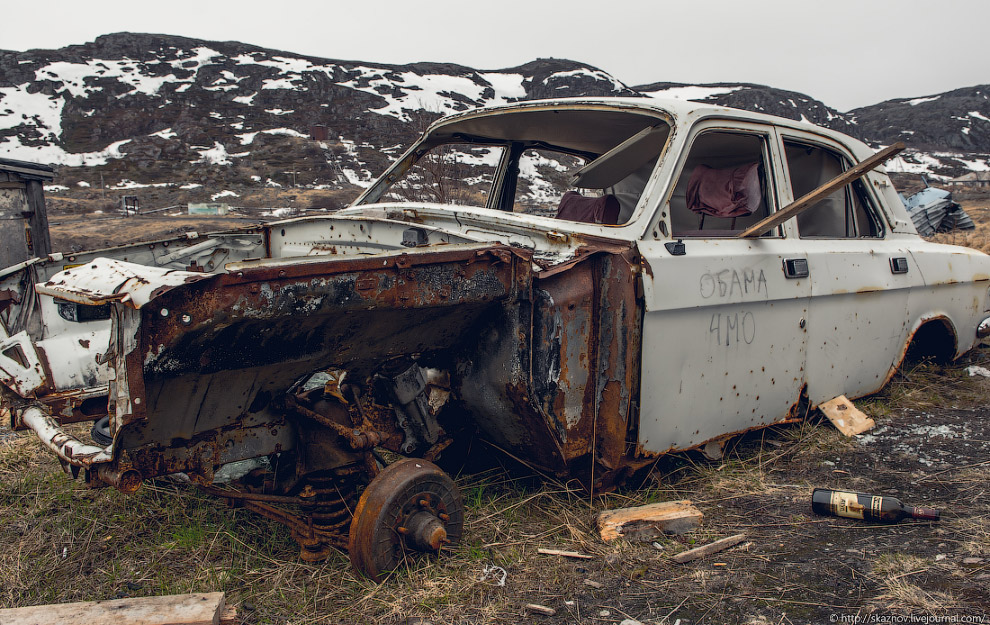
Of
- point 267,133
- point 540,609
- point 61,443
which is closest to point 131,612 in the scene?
point 61,443

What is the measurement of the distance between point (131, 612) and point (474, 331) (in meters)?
1.41

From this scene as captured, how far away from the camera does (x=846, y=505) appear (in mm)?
2662

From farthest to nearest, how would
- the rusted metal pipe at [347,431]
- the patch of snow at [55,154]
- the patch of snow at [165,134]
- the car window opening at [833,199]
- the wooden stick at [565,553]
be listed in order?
1. the patch of snow at [165,134]
2. the patch of snow at [55,154]
3. the car window opening at [833,199]
4. the wooden stick at [565,553]
5. the rusted metal pipe at [347,431]

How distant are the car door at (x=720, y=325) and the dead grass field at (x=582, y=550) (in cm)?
31

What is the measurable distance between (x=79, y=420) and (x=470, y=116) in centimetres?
239

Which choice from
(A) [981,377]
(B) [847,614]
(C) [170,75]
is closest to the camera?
(B) [847,614]

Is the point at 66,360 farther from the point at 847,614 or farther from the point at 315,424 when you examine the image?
the point at 847,614

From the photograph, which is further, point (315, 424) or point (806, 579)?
point (315, 424)

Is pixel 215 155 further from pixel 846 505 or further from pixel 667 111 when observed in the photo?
pixel 846 505

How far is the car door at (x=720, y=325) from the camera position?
2.62 meters

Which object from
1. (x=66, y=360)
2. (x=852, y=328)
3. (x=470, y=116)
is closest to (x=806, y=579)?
(x=852, y=328)

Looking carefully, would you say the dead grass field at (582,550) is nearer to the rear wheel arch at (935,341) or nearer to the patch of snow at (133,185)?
the rear wheel arch at (935,341)

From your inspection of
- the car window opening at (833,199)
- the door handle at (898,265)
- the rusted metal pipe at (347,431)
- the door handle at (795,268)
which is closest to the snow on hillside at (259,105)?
the car window opening at (833,199)

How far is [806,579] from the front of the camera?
2.19 m
